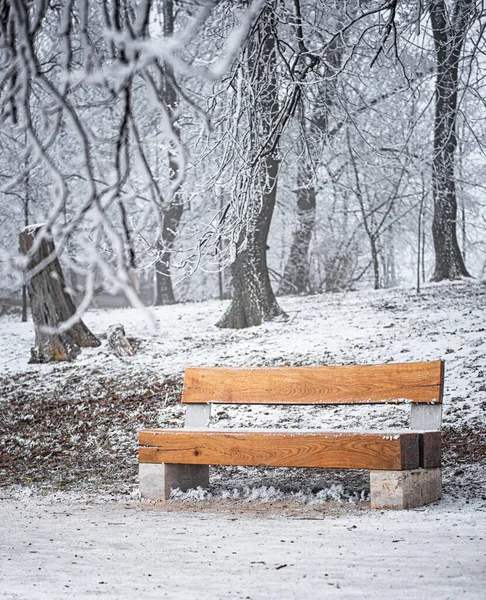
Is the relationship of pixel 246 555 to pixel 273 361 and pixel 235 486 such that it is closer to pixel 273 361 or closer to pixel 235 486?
pixel 235 486

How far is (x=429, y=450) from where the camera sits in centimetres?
448

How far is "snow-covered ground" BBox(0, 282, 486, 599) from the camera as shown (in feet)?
9.96

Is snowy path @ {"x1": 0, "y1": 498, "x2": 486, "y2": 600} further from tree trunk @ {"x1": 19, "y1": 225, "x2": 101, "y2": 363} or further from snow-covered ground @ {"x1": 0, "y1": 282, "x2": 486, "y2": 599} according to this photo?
tree trunk @ {"x1": 19, "y1": 225, "x2": 101, "y2": 363}

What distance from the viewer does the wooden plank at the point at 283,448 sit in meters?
4.28

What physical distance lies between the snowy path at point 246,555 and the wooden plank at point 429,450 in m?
0.24

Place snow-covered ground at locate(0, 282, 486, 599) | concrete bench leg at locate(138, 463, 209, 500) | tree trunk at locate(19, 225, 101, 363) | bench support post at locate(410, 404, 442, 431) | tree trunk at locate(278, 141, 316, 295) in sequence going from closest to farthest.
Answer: snow-covered ground at locate(0, 282, 486, 599) < bench support post at locate(410, 404, 442, 431) < concrete bench leg at locate(138, 463, 209, 500) < tree trunk at locate(19, 225, 101, 363) < tree trunk at locate(278, 141, 316, 295)

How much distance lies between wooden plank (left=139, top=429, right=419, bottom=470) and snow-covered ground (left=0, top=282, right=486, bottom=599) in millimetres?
286

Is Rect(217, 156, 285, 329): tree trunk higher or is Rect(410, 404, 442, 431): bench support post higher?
Rect(217, 156, 285, 329): tree trunk

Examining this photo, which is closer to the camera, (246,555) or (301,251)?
(246,555)

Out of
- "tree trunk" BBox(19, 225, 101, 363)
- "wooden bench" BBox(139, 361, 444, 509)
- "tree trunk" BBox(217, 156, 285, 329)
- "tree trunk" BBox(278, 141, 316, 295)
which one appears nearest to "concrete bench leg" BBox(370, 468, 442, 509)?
"wooden bench" BBox(139, 361, 444, 509)

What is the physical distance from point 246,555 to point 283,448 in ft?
3.88

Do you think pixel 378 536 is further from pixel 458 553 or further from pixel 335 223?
pixel 335 223

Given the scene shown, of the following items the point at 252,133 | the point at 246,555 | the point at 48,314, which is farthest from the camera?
the point at 48,314

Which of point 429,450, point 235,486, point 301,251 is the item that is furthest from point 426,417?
point 301,251
